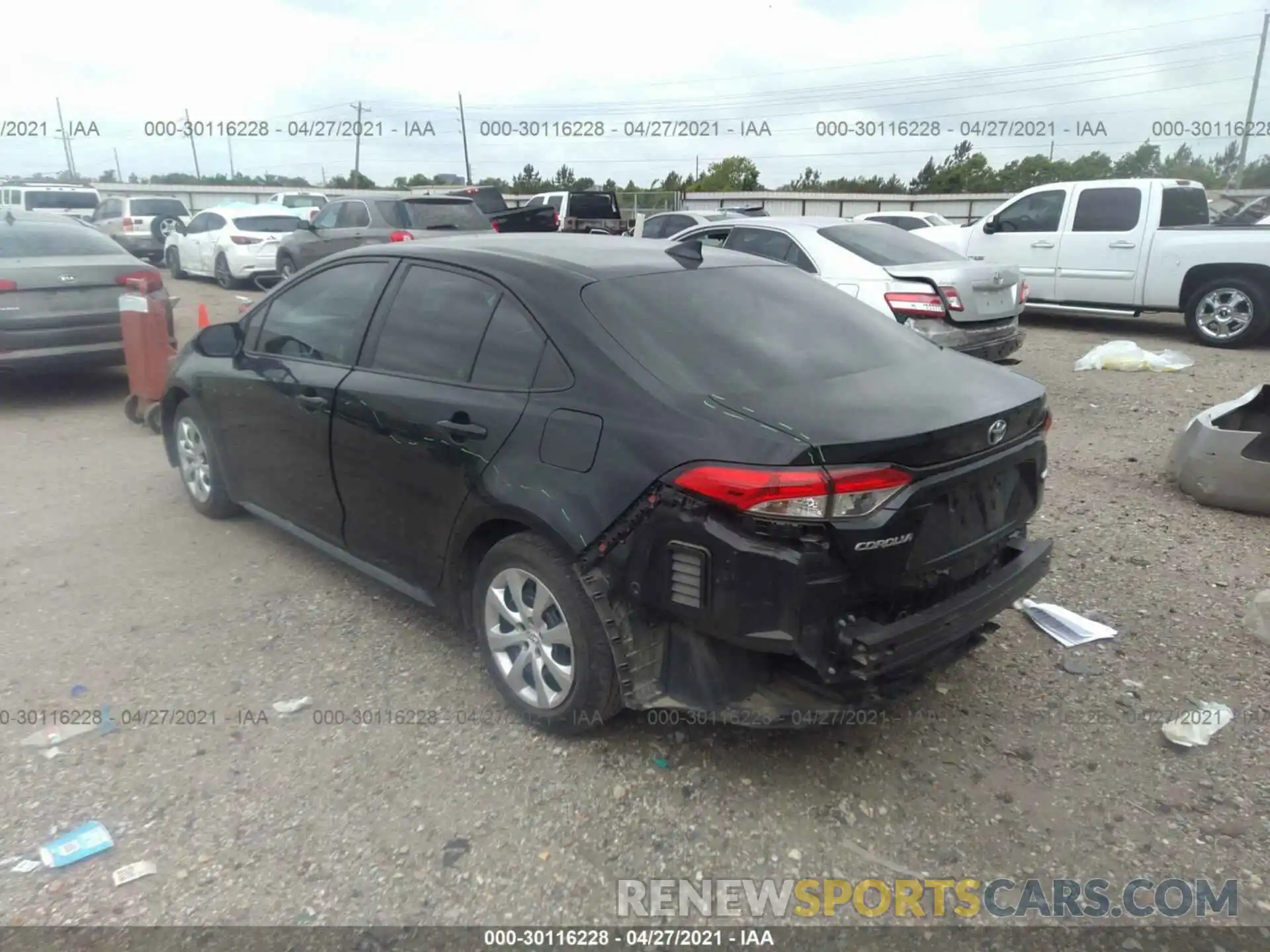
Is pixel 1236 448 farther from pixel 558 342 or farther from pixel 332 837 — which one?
pixel 332 837

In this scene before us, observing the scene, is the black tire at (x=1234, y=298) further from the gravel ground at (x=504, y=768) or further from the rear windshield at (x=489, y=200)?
the rear windshield at (x=489, y=200)

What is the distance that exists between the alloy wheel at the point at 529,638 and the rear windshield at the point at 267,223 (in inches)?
560

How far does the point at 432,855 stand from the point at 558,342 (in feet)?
5.38

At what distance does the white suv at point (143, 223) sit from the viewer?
A: 19.6 meters

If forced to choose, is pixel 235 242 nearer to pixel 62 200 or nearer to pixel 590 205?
pixel 590 205

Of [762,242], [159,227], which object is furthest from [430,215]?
[159,227]

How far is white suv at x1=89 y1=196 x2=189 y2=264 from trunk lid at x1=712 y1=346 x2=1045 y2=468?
1918 cm

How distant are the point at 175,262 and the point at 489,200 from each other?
6.78 m

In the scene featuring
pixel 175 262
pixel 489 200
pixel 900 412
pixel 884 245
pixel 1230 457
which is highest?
pixel 489 200

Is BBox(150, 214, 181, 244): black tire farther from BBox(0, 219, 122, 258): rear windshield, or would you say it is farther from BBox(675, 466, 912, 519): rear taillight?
BBox(675, 466, 912, 519): rear taillight

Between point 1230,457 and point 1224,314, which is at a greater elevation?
point 1224,314

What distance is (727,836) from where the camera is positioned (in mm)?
2701

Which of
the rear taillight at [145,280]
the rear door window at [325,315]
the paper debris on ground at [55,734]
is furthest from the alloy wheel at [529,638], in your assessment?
the rear taillight at [145,280]

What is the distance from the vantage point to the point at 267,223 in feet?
51.3
